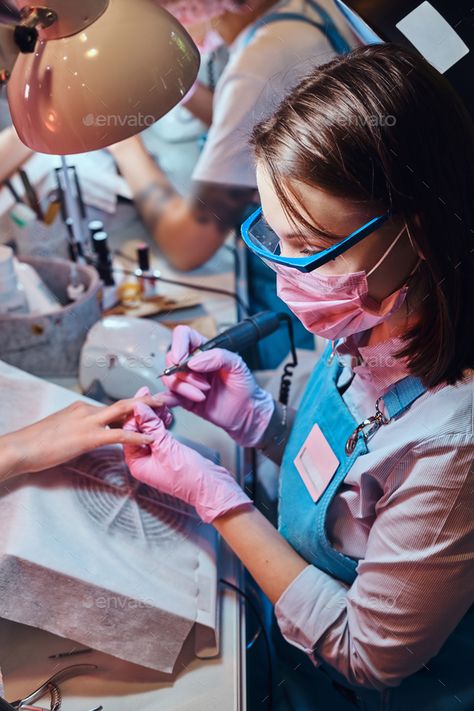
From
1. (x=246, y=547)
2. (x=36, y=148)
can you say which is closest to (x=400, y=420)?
(x=246, y=547)

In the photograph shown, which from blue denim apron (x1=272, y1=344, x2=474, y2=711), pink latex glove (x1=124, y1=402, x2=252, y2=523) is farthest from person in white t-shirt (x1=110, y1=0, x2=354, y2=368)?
pink latex glove (x1=124, y1=402, x2=252, y2=523)

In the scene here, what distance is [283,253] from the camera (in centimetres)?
86

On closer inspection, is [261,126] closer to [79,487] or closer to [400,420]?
[400,420]

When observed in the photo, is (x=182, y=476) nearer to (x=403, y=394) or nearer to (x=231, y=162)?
(x=403, y=394)

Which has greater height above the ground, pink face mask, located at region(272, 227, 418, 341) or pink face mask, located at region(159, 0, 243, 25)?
pink face mask, located at region(159, 0, 243, 25)

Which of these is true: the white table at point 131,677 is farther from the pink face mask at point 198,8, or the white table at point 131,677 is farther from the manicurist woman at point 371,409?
the pink face mask at point 198,8

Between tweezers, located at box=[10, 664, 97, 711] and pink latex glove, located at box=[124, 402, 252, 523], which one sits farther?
pink latex glove, located at box=[124, 402, 252, 523]

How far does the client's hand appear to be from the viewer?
3.08 ft

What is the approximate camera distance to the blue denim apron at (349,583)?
947 mm

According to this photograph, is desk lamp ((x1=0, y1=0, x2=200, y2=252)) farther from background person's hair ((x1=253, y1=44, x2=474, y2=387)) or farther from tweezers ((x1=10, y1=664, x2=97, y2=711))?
tweezers ((x1=10, y1=664, x2=97, y2=711))

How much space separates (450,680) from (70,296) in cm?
114

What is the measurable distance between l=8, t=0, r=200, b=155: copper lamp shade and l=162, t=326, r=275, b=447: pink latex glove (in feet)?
1.58

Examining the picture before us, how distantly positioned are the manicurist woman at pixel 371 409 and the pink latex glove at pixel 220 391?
117mm

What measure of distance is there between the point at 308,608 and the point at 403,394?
1.23 ft
